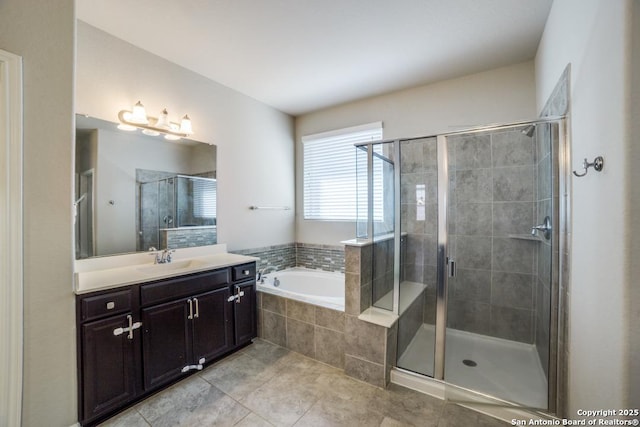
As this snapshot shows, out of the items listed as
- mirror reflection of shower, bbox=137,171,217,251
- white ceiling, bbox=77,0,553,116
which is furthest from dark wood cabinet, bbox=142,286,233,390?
white ceiling, bbox=77,0,553,116

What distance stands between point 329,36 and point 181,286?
233cm

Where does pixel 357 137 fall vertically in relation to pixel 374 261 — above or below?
above

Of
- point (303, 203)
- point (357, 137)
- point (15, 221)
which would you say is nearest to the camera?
point (15, 221)

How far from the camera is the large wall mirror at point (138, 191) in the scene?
2.04m

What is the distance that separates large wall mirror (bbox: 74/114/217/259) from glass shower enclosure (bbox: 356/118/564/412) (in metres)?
1.67

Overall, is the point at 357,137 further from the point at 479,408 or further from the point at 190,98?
the point at 479,408

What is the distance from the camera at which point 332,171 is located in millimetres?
3615

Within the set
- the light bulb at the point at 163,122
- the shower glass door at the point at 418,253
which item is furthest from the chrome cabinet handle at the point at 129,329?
the shower glass door at the point at 418,253

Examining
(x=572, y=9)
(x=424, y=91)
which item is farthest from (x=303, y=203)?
(x=572, y=9)

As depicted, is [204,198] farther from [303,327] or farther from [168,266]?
[303,327]

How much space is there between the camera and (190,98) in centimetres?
269

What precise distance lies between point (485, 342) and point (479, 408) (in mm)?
880

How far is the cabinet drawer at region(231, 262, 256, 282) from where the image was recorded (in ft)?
8.05

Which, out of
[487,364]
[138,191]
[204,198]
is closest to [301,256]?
[204,198]
